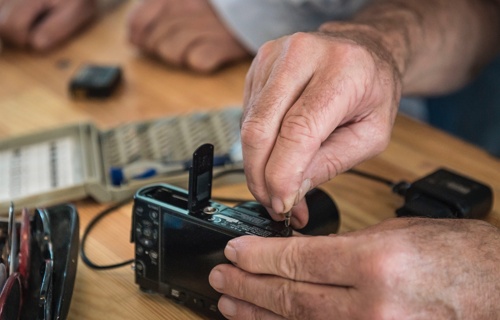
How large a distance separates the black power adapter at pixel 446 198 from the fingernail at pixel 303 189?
174 mm

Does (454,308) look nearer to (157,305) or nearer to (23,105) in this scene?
(157,305)

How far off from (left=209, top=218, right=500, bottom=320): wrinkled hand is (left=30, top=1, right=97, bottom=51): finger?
0.84 metres

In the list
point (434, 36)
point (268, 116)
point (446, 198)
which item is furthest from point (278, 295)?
point (434, 36)

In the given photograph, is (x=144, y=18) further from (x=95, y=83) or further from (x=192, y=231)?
(x=192, y=231)

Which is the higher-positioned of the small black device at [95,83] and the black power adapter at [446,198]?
the black power adapter at [446,198]

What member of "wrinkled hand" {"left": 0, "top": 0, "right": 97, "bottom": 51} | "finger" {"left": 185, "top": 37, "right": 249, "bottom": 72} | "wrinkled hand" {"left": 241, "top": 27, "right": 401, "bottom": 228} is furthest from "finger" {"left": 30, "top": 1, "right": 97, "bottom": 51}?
"wrinkled hand" {"left": 241, "top": 27, "right": 401, "bottom": 228}

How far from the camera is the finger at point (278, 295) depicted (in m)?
0.58

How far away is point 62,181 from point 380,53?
1.35 feet

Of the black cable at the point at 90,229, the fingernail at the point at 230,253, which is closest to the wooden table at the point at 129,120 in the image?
the black cable at the point at 90,229

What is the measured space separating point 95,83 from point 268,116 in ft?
1.81

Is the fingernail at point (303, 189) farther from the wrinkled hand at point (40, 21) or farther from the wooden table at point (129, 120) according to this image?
the wrinkled hand at point (40, 21)

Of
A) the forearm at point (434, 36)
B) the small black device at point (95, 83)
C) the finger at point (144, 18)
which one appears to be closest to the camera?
the forearm at point (434, 36)

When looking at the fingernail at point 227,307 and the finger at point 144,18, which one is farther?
the finger at point 144,18

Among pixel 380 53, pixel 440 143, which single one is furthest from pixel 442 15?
pixel 380 53
